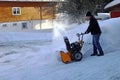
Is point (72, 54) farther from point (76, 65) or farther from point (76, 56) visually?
point (76, 65)

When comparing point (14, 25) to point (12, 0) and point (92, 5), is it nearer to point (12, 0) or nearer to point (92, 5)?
point (12, 0)

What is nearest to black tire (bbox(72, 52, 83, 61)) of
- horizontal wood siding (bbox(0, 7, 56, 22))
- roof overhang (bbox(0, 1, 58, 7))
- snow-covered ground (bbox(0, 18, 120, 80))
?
snow-covered ground (bbox(0, 18, 120, 80))

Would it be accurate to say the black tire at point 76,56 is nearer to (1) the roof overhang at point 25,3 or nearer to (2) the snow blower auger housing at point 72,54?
(2) the snow blower auger housing at point 72,54

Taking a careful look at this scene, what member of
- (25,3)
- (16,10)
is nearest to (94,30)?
(16,10)

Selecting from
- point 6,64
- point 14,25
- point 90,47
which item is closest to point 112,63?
point 90,47

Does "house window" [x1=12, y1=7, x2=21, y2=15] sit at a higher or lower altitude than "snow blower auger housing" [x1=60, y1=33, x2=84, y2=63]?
higher

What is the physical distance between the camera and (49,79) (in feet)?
34.1

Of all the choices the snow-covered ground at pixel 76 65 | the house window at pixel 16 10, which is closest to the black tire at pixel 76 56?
the snow-covered ground at pixel 76 65

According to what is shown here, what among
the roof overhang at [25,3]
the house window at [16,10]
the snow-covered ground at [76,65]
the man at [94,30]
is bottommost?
the snow-covered ground at [76,65]

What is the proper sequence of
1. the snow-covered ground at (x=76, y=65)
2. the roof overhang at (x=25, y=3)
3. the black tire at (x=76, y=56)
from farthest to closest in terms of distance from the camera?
the roof overhang at (x=25, y=3)
the black tire at (x=76, y=56)
the snow-covered ground at (x=76, y=65)

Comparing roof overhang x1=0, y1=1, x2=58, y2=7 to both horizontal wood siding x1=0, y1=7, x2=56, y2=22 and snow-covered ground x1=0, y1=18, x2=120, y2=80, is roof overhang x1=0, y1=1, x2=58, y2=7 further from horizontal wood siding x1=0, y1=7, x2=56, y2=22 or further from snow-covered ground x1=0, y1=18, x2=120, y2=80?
snow-covered ground x1=0, y1=18, x2=120, y2=80

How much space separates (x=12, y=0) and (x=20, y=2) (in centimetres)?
149

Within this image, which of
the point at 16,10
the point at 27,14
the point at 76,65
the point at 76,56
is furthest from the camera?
the point at 27,14

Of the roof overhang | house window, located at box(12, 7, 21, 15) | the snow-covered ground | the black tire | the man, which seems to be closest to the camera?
the snow-covered ground
